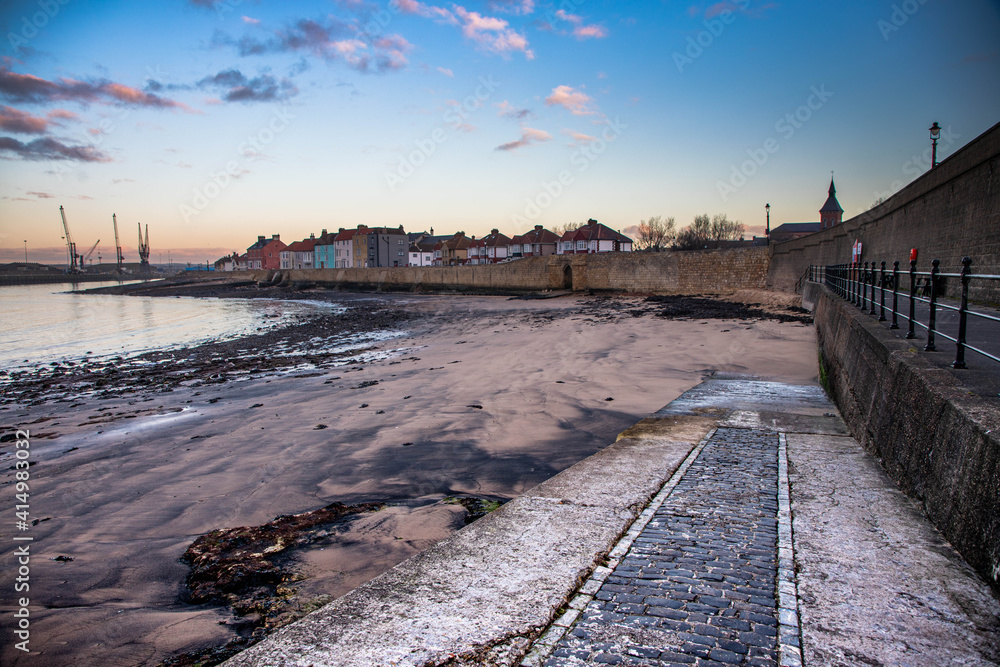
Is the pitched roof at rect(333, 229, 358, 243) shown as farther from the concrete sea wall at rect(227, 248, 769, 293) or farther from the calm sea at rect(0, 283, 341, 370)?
the calm sea at rect(0, 283, 341, 370)

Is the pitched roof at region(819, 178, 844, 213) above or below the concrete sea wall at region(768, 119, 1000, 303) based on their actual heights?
above

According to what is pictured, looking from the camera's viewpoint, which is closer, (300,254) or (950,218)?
(950,218)

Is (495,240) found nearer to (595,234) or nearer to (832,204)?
(595,234)

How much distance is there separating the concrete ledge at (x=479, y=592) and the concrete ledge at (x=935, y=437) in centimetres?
154

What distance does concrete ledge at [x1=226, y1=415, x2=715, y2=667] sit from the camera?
2.06 metres

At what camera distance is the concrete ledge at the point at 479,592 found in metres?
2.06

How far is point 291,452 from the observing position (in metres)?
5.96

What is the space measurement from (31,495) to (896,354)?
771 centimetres

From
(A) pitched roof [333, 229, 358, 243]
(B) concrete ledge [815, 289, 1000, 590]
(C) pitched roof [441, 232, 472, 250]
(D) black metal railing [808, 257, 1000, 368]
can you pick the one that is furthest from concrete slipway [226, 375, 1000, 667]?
(A) pitched roof [333, 229, 358, 243]

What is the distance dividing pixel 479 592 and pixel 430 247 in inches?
3748

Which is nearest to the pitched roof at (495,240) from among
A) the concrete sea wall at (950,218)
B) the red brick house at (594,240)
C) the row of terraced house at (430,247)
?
the row of terraced house at (430,247)

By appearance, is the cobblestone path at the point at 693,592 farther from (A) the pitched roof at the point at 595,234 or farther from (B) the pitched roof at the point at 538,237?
(B) the pitched roof at the point at 538,237

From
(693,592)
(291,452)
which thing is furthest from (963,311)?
(291,452)

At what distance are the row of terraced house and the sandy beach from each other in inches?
2463
